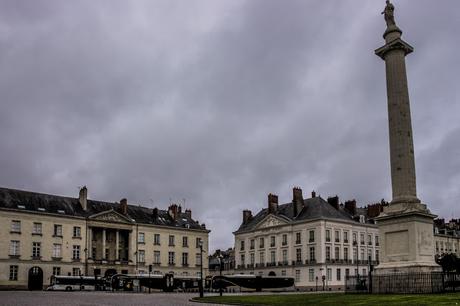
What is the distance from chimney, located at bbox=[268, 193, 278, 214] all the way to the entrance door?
3160 cm

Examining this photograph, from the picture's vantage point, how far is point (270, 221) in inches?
3071

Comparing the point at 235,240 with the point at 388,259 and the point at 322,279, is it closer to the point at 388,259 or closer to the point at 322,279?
the point at 322,279

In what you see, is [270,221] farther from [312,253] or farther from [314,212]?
[312,253]

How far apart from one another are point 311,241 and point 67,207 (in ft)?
103

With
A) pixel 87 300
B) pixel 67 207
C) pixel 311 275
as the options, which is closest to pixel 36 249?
pixel 67 207

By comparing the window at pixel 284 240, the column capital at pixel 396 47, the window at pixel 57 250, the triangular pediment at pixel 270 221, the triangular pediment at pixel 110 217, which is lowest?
the window at pixel 57 250

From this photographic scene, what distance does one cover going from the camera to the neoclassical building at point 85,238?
63.5 meters

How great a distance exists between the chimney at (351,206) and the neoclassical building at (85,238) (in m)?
21.3

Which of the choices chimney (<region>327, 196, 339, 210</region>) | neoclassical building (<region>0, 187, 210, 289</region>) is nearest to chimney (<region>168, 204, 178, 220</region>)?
neoclassical building (<region>0, 187, 210, 289</region>)

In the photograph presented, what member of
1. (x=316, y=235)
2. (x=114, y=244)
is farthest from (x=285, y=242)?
(x=114, y=244)

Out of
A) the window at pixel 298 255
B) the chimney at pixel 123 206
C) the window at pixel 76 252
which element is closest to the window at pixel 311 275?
the window at pixel 298 255

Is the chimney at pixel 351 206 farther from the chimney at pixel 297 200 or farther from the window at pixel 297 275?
the window at pixel 297 275

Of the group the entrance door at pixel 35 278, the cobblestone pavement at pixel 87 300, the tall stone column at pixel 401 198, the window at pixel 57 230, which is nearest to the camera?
the tall stone column at pixel 401 198

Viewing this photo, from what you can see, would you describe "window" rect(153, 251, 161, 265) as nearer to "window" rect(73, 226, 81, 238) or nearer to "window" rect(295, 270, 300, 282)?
Result: "window" rect(73, 226, 81, 238)
